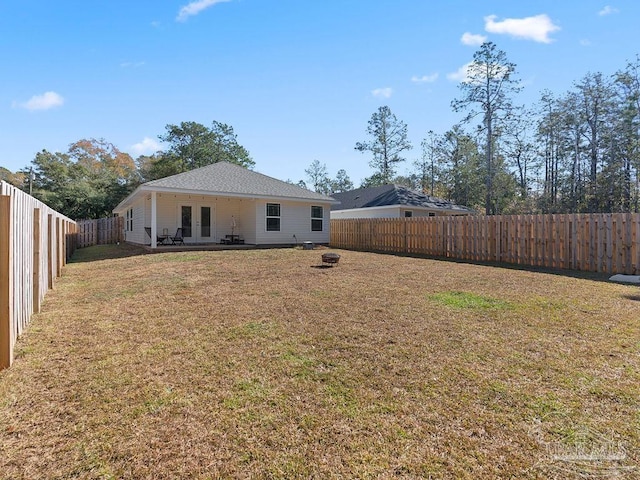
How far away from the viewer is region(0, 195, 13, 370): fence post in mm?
2943

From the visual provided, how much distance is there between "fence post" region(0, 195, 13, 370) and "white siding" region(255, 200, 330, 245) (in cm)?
1298

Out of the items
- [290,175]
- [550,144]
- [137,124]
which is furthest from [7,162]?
[550,144]

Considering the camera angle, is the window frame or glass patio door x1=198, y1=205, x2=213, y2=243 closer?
the window frame

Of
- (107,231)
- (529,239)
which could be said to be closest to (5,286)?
(529,239)

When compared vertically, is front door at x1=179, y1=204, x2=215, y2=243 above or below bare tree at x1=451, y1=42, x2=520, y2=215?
below

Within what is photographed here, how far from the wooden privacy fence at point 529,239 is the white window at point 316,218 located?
3289 millimetres

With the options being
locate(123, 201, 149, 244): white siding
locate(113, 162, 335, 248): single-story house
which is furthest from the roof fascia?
locate(123, 201, 149, 244): white siding

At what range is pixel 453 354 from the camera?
330 cm

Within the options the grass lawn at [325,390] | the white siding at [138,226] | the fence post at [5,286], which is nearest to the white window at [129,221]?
the white siding at [138,226]

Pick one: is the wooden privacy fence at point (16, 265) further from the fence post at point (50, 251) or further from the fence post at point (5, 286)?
the fence post at point (50, 251)

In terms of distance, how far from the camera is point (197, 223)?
1653 centimetres

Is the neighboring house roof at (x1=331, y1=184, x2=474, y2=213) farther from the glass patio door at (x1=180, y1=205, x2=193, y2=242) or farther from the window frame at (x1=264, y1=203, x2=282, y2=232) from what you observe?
the glass patio door at (x1=180, y1=205, x2=193, y2=242)

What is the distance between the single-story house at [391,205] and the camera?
71.3 ft

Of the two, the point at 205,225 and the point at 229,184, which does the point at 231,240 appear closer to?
the point at 205,225
